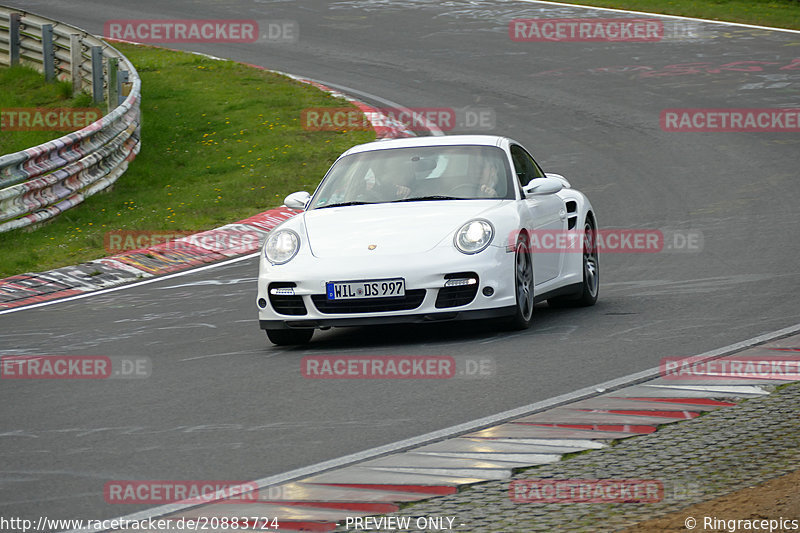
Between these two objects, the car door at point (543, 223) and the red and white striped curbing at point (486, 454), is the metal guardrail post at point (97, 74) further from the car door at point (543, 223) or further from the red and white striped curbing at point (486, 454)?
the red and white striped curbing at point (486, 454)

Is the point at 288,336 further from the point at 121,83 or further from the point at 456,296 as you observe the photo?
the point at 121,83

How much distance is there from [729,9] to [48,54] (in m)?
17.1

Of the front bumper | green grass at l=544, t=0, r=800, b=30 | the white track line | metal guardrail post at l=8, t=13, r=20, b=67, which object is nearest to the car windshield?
the front bumper

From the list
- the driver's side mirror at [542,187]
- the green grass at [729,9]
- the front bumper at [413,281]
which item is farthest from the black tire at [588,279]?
the green grass at [729,9]

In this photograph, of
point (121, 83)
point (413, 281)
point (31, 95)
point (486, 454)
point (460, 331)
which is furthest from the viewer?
point (31, 95)

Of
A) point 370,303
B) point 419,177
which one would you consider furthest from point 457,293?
point 419,177

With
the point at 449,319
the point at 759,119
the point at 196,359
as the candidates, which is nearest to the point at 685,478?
the point at 449,319

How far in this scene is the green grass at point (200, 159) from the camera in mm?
15031

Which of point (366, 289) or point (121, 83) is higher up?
point (366, 289)

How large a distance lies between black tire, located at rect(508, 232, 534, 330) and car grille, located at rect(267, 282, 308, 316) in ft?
4.72

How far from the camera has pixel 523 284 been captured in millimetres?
9133

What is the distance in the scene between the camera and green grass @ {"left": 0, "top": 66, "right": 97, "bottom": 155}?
19.4m

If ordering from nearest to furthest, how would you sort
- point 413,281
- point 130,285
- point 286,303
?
point 413,281
point 286,303
point 130,285

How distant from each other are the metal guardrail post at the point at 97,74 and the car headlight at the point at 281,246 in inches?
489
